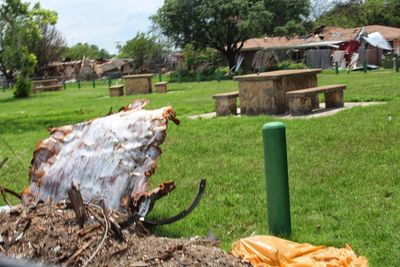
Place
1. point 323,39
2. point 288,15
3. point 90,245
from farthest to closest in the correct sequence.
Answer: point 323,39 < point 288,15 < point 90,245

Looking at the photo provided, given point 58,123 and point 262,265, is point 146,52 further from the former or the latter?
point 262,265

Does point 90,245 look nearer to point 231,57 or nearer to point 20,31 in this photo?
point 20,31

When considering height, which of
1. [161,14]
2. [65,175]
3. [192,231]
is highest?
[161,14]

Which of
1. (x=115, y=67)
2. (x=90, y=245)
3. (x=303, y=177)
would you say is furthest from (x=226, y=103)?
(x=115, y=67)

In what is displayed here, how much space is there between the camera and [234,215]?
589 cm

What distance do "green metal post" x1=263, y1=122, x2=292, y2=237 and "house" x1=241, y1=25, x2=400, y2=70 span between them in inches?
1608

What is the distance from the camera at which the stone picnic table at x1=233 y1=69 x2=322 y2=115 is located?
13.5 metres

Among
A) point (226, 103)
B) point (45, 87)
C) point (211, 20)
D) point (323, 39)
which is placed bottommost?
point (45, 87)

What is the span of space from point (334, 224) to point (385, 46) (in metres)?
45.2

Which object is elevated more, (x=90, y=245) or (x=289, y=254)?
(x=90, y=245)

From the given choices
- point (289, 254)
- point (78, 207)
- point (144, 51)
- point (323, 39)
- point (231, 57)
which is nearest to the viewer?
point (289, 254)

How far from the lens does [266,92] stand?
13.6 metres

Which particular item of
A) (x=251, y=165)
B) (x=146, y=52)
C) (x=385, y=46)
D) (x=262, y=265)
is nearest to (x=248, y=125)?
(x=251, y=165)

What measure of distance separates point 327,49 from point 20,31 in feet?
74.4
